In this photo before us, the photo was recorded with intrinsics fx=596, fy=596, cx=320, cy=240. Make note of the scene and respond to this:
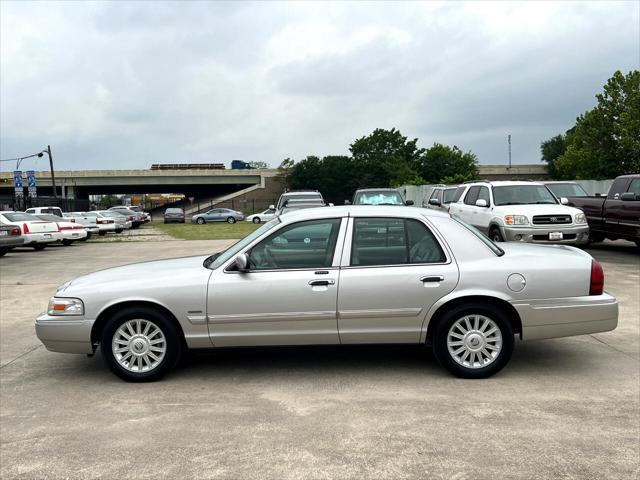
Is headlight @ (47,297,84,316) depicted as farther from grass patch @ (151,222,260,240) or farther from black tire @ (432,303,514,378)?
grass patch @ (151,222,260,240)

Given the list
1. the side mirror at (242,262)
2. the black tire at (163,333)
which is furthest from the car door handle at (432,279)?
the black tire at (163,333)

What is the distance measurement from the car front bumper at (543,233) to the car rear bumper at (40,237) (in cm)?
1573

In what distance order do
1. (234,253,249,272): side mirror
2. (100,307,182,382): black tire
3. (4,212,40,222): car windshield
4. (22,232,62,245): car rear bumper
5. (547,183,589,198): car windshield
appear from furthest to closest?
1. (22,232,62,245): car rear bumper
2. (4,212,40,222): car windshield
3. (547,183,589,198): car windshield
4. (100,307,182,382): black tire
5. (234,253,249,272): side mirror

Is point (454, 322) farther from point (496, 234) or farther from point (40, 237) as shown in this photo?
point (40, 237)

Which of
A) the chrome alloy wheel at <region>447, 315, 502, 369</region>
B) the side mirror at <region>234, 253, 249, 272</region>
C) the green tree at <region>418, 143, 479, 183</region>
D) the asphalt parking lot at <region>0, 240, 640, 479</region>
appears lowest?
the asphalt parking lot at <region>0, 240, 640, 479</region>

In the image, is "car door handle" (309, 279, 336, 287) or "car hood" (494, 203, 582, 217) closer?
"car door handle" (309, 279, 336, 287)

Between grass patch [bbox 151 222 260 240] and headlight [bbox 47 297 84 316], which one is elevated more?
headlight [bbox 47 297 84 316]

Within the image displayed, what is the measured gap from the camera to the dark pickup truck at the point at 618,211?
13.7 meters

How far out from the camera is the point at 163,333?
5184 mm

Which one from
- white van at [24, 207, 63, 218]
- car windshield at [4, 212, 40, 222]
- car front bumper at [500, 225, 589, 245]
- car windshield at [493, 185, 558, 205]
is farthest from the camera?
white van at [24, 207, 63, 218]

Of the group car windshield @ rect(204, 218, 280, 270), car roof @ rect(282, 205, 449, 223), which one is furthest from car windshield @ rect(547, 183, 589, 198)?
car windshield @ rect(204, 218, 280, 270)

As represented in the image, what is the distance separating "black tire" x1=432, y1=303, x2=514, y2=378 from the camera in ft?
16.8

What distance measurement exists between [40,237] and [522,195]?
16.0 m

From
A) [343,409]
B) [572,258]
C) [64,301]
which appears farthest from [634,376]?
[64,301]
